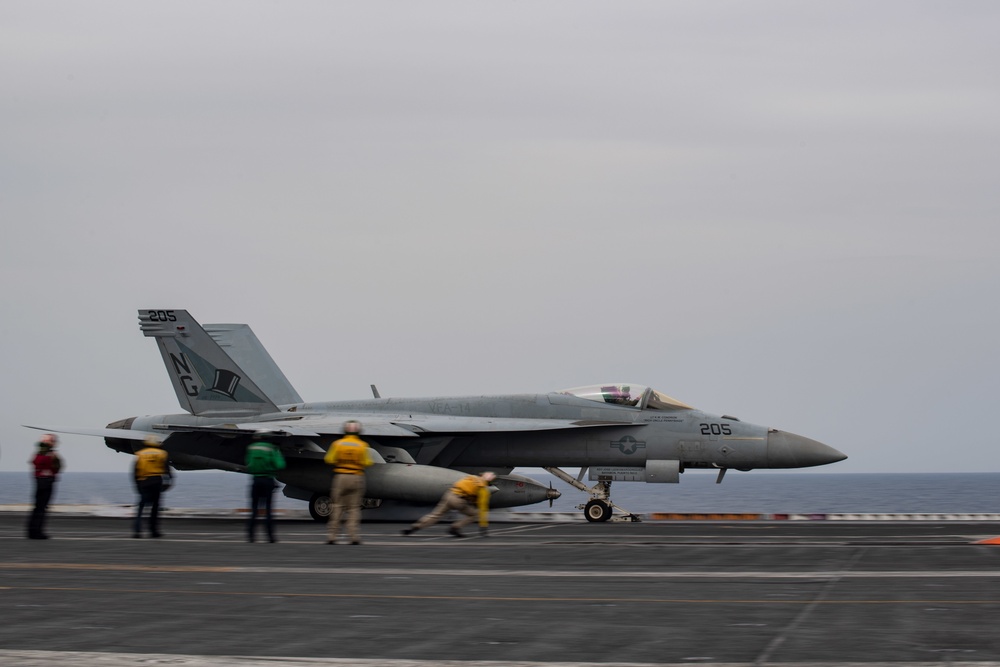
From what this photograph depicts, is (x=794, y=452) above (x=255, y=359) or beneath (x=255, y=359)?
beneath

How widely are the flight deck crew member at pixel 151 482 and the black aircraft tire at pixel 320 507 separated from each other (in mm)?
7447

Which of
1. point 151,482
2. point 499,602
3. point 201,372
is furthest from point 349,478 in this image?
point 201,372

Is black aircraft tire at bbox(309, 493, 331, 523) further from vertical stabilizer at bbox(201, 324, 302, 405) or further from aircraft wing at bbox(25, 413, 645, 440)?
vertical stabilizer at bbox(201, 324, 302, 405)

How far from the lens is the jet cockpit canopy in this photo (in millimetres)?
27688

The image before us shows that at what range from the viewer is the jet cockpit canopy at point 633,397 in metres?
27.7

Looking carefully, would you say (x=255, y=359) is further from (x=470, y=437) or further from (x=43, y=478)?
(x=43, y=478)

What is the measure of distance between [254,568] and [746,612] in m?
6.46

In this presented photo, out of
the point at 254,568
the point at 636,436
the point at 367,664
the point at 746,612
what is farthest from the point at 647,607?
the point at 636,436

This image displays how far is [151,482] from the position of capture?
19.7m

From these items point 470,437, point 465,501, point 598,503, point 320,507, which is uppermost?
point 470,437

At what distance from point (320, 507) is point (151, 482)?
8.03m

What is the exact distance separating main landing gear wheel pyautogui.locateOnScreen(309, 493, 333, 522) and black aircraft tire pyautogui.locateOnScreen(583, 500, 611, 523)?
6033mm

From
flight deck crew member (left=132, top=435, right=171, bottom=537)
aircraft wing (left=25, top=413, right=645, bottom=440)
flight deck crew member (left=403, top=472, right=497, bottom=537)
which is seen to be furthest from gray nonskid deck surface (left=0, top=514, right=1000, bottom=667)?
aircraft wing (left=25, top=413, right=645, bottom=440)

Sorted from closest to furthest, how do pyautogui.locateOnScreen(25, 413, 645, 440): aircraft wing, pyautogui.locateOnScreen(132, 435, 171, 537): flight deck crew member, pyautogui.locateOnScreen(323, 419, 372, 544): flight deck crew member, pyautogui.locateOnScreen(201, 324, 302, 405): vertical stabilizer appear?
pyautogui.locateOnScreen(323, 419, 372, 544): flight deck crew member
pyautogui.locateOnScreen(132, 435, 171, 537): flight deck crew member
pyautogui.locateOnScreen(25, 413, 645, 440): aircraft wing
pyautogui.locateOnScreen(201, 324, 302, 405): vertical stabilizer
